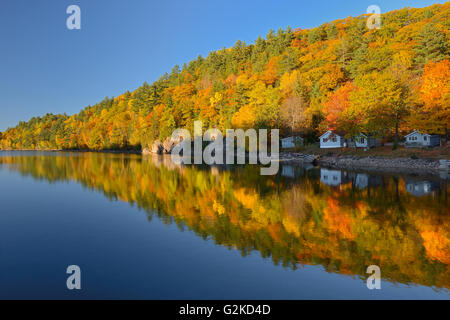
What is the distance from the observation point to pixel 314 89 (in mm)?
79562

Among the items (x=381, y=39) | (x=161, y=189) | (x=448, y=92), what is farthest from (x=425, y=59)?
(x=161, y=189)

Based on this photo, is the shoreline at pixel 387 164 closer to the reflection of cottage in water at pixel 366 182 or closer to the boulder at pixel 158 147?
the reflection of cottage in water at pixel 366 182

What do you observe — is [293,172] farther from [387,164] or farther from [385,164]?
[387,164]

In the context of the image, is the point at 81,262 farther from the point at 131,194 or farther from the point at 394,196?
the point at 394,196

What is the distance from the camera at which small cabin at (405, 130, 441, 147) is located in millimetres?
52625

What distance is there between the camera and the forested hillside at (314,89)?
5434 centimetres

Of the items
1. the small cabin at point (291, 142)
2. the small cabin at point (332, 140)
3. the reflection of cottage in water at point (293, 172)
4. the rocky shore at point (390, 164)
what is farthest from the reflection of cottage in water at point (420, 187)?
the small cabin at point (291, 142)

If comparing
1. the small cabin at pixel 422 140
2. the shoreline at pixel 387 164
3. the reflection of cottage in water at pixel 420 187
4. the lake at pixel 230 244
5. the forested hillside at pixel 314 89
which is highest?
the forested hillside at pixel 314 89

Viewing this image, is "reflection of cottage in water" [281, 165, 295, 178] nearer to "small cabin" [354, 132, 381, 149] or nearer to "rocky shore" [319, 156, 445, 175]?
"rocky shore" [319, 156, 445, 175]

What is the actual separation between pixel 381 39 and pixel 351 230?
101469 mm

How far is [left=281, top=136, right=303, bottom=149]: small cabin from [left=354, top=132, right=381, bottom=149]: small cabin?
49.5 feet

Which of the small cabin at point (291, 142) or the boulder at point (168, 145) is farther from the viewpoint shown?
the boulder at point (168, 145)

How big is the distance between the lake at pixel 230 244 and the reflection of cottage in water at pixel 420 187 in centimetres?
10

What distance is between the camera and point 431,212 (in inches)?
808
